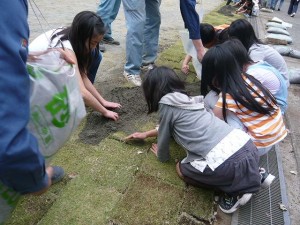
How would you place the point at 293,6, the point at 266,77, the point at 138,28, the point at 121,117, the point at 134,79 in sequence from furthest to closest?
the point at 293,6 → the point at 134,79 → the point at 138,28 → the point at 121,117 → the point at 266,77

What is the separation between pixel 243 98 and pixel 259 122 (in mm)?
251

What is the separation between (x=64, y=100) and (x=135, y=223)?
1009 millimetres

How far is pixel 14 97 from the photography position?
2.53 ft

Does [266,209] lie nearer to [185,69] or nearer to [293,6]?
[185,69]

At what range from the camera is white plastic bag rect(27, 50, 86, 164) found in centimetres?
100

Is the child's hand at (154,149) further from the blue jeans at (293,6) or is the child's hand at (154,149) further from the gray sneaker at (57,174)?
the blue jeans at (293,6)

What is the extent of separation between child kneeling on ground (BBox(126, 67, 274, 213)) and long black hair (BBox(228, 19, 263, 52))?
1120 millimetres

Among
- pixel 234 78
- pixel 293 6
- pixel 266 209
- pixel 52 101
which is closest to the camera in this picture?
pixel 52 101

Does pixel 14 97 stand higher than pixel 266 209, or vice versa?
pixel 14 97

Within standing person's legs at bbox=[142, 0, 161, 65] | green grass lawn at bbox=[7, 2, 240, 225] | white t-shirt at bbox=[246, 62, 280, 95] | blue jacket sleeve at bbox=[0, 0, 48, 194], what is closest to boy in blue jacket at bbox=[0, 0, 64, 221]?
blue jacket sleeve at bbox=[0, 0, 48, 194]

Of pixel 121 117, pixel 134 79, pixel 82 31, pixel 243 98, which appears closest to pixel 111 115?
pixel 121 117

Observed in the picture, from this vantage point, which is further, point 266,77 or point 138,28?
point 138,28

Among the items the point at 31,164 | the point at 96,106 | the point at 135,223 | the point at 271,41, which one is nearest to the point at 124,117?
the point at 96,106

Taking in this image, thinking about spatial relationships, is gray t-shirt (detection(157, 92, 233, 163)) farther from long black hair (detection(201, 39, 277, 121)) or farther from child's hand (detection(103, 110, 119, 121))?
child's hand (detection(103, 110, 119, 121))
